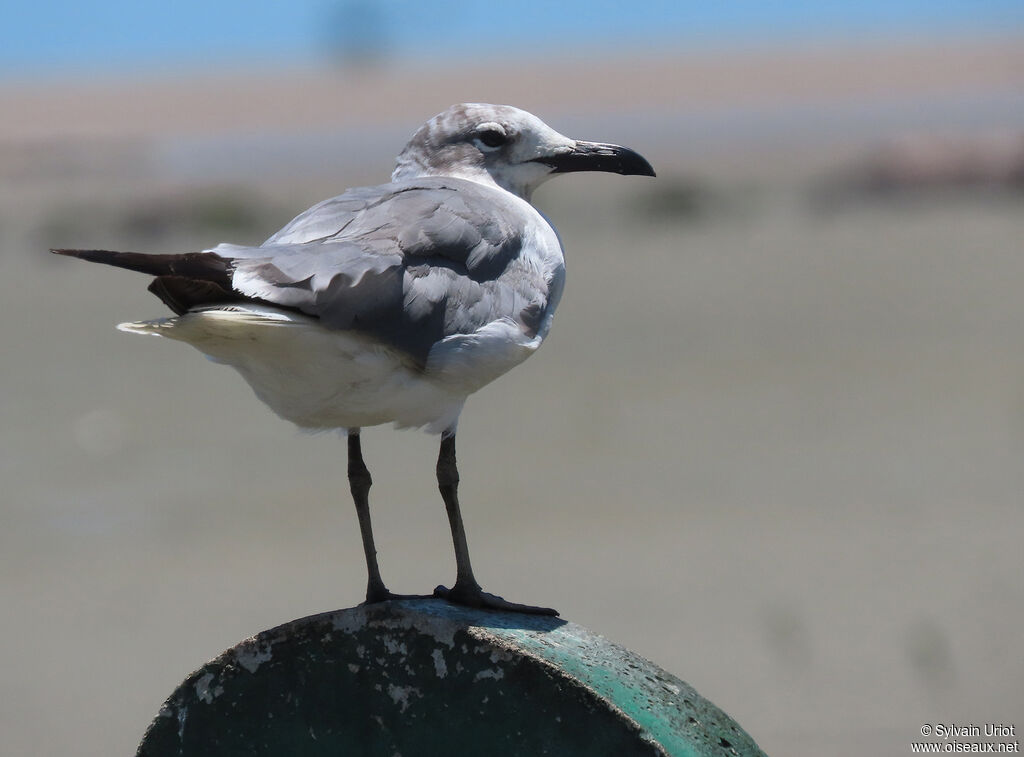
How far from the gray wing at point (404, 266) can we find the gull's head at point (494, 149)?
0.97 ft

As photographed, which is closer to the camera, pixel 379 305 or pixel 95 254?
pixel 95 254

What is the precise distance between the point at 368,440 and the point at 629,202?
14.5 metres

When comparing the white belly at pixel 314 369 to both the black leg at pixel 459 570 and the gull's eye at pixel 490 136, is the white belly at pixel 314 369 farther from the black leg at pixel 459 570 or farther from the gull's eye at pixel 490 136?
the gull's eye at pixel 490 136

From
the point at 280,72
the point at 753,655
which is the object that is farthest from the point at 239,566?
the point at 280,72

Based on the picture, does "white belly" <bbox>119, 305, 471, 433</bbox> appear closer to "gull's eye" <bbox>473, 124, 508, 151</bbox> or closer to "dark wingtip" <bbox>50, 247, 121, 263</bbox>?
"dark wingtip" <bbox>50, 247, 121, 263</bbox>

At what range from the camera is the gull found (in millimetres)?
3549

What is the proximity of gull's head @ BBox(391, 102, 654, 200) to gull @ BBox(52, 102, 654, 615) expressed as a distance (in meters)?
0.11

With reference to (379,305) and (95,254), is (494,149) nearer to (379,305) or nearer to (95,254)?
(379,305)

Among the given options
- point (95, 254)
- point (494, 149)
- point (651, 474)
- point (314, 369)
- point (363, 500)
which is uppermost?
point (494, 149)

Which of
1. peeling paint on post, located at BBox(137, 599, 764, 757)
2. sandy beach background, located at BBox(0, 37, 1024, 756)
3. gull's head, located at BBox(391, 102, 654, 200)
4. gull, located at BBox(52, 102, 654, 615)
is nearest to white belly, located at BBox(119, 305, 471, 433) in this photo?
gull, located at BBox(52, 102, 654, 615)

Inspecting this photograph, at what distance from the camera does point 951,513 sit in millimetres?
11461

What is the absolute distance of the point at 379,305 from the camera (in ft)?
12.3

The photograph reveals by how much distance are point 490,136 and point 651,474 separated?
8258 mm

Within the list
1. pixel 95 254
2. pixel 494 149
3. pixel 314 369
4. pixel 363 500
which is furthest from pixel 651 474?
pixel 95 254
